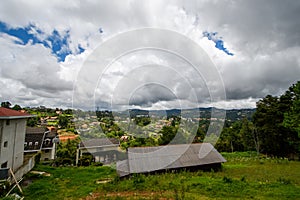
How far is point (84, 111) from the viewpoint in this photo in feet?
29.9

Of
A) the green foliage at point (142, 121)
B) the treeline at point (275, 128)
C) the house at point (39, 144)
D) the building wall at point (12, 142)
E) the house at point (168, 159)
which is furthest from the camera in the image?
the treeline at point (275, 128)

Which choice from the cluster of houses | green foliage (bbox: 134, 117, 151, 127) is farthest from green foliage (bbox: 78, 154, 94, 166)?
green foliage (bbox: 134, 117, 151, 127)

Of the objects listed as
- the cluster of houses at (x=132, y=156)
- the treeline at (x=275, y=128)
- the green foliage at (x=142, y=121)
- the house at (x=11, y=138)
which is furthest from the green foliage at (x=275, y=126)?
the house at (x=11, y=138)

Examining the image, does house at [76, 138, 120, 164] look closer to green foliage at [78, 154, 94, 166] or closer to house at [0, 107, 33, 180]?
green foliage at [78, 154, 94, 166]

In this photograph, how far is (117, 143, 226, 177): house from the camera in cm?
1099

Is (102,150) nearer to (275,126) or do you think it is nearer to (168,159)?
(168,159)

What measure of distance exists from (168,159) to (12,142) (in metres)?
9.80

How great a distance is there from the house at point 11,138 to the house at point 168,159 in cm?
636

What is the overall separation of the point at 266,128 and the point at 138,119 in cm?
1873

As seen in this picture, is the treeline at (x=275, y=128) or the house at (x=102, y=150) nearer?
the treeline at (x=275, y=128)

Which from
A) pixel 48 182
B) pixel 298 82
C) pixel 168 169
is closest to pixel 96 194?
pixel 48 182

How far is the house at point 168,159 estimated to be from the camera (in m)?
11.0

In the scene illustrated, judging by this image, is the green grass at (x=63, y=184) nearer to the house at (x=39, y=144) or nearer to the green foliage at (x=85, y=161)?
the green foliage at (x=85, y=161)

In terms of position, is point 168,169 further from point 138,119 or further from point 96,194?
point 96,194
